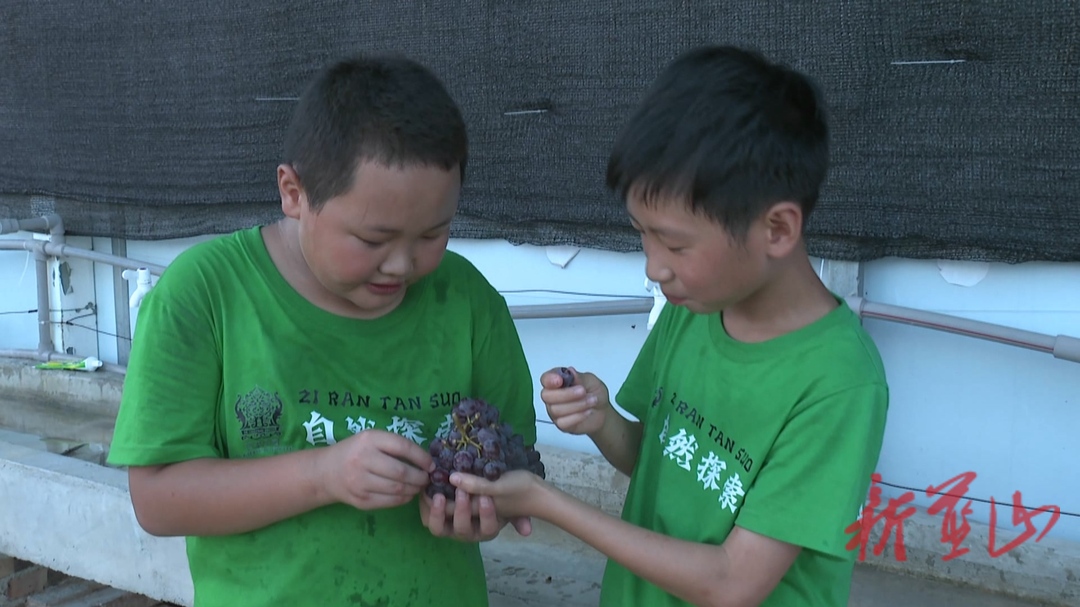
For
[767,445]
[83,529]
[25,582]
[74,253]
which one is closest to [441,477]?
[767,445]

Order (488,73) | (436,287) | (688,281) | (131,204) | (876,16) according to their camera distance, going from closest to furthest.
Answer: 1. (688,281)
2. (436,287)
3. (876,16)
4. (488,73)
5. (131,204)

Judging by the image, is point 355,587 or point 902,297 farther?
point 902,297

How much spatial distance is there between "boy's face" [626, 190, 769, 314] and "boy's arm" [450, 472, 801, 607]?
34cm

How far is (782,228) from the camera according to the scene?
1.41 meters

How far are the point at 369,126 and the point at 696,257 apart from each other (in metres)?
0.50

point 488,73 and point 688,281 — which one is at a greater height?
point 488,73

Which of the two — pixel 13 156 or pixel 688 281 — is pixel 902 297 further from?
pixel 13 156

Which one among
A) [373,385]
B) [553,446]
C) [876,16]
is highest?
[876,16]

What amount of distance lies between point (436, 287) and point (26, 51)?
13.8ft

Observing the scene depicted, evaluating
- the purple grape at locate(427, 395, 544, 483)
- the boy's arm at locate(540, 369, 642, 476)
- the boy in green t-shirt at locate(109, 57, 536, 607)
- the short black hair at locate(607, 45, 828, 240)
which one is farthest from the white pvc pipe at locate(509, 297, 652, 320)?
the short black hair at locate(607, 45, 828, 240)

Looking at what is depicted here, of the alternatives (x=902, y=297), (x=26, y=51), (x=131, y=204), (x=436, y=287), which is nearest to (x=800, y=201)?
(x=436, y=287)

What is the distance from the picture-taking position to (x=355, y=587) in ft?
5.21

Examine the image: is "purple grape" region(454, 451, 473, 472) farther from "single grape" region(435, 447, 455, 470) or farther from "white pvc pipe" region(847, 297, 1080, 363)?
"white pvc pipe" region(847, 297, 1080, 363)

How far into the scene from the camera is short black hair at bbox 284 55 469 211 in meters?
1.43
